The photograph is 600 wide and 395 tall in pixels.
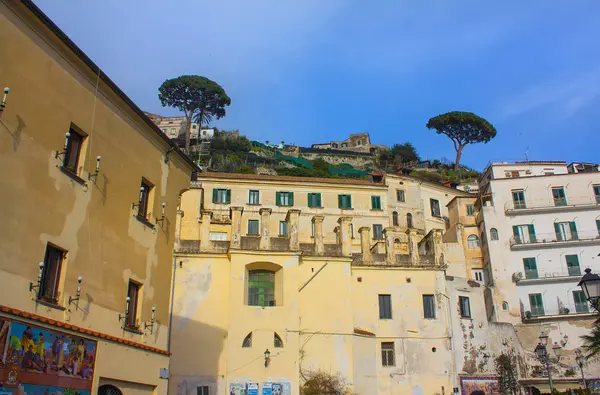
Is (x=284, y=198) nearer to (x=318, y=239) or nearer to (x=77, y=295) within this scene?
(x=318, y=239)

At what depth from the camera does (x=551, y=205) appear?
54531mm

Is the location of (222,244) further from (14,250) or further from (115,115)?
(14,250)

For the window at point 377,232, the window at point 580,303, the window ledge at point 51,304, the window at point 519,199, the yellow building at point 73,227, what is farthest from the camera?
the window at point 519,199

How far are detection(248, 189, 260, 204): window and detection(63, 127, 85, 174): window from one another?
3773 centimetres

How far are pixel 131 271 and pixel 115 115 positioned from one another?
484 cm

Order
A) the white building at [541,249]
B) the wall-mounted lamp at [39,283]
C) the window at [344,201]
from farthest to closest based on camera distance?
1. the window at [344,201]
2. the white building at [541,249]
3. the wall-mounted lamp at [39,283]

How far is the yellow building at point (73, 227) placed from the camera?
12555 mm

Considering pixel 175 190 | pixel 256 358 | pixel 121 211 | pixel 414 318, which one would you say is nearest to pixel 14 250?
pixel 121 211

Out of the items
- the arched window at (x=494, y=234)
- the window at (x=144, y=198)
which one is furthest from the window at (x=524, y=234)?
the window at (x=144, y=198)

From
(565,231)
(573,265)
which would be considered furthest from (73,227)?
(565,231)

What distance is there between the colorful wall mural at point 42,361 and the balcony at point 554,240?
153ft

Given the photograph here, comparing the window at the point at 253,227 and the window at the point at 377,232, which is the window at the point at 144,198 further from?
the window at the point at 377,232

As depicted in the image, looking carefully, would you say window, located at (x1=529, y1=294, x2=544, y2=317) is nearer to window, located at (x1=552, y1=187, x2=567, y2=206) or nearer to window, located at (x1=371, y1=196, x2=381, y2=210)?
window, located at (x1=552, y1=187, x2=567, y2=206)

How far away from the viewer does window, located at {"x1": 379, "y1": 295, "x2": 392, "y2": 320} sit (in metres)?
35.9
